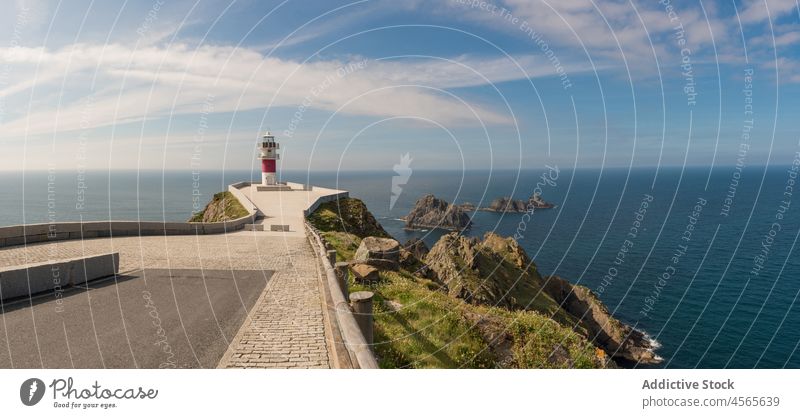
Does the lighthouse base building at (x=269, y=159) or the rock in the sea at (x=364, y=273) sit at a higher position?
the lighthouse base building at (x=269, y=159)

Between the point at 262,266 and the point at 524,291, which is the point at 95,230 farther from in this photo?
the point at 524,291

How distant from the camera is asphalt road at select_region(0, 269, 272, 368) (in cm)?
879

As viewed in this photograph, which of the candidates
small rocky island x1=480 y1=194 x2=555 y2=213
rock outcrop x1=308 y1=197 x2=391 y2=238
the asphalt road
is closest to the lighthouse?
rock outcrop x1=308 y1=197 x2=391 y2=238

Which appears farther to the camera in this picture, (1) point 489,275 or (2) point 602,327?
(2) point 602,327

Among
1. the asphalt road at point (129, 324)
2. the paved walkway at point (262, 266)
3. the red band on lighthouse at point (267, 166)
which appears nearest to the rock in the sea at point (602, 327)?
the paved walkway at point (262, 266)

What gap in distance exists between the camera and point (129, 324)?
1073 cm

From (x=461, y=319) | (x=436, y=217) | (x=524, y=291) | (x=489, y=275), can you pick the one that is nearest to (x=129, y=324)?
(x=461, y=319)

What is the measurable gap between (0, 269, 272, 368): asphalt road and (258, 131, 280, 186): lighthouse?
52747 mm

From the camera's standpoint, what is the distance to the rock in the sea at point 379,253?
802 inches

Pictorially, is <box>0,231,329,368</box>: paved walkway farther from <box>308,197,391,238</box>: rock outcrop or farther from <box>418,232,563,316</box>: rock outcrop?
<box>418,232,563,316</box>: rock outcrop

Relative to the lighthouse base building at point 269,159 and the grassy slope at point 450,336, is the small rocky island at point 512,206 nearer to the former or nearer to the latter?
the lighthouse base building at point 269,159

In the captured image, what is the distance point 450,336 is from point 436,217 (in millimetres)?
112607

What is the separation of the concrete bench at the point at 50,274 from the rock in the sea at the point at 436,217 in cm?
10772
